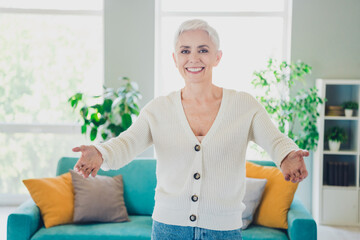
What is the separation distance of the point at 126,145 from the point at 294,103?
11.0 feet

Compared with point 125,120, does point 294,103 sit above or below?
above

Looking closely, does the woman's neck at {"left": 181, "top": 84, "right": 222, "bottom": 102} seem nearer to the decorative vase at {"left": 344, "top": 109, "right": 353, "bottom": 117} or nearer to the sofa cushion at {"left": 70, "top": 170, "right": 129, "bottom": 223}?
the sofa cushion at {"left": 70, "top": 170, "right": 129, "bottom": 223}

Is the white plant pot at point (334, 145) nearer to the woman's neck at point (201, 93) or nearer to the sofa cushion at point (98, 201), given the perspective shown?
the sofa cushion at point (98, 201)

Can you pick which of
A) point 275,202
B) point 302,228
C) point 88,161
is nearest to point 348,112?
point 275,202

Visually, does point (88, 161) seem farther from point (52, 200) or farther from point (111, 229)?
point (52, 200)

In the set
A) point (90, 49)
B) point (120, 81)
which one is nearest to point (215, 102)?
point (120, 81)

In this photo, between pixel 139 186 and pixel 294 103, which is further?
pixel 294 103

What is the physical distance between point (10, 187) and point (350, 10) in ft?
13.8

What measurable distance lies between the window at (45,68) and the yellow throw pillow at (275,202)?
268 centimetres

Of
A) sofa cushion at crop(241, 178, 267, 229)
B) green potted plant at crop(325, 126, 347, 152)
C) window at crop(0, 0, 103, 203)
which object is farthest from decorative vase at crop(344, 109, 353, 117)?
window at crop(0, 0, 103, 203)

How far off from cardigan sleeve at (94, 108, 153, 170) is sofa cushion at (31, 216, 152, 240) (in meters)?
1.57

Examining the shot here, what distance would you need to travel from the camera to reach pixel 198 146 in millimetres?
1666

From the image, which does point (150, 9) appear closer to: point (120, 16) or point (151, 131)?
point (120, 16)

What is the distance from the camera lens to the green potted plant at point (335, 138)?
189 inches
